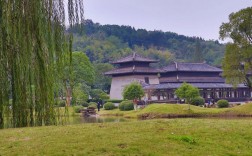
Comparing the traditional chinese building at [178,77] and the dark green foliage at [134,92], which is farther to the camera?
the traditional chinese building at [178,77]

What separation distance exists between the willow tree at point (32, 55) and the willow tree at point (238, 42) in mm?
26480

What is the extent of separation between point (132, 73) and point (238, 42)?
20973mm

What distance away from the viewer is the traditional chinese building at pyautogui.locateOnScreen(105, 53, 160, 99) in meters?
53.1

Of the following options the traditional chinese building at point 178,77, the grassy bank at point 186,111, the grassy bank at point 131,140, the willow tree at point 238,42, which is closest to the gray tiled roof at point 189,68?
the traditional chinese building at point 178,77

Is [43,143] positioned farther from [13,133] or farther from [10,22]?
[10,22]

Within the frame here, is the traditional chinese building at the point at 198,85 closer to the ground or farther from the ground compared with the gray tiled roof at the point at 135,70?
closer to the ground

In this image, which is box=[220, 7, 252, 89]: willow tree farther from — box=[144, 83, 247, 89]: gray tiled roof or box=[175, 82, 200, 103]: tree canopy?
box=[144, 83, 247, 89]: gray tiled roof

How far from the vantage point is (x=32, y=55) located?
8.82 m

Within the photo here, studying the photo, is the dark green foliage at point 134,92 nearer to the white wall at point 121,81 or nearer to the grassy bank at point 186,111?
the grassy bank at point 186,111

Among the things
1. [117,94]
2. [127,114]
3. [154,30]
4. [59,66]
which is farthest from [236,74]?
[154,30]

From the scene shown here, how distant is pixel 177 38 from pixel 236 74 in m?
80.4

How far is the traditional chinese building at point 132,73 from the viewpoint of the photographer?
5312 cm

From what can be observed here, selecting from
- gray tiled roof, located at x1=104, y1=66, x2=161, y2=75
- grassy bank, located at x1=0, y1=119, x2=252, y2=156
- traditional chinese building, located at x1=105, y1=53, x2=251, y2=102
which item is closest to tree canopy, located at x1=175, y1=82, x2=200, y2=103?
traditional chinese building, located at x1=105, y1=53, x2=251, y2=102

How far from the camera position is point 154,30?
371 ft
